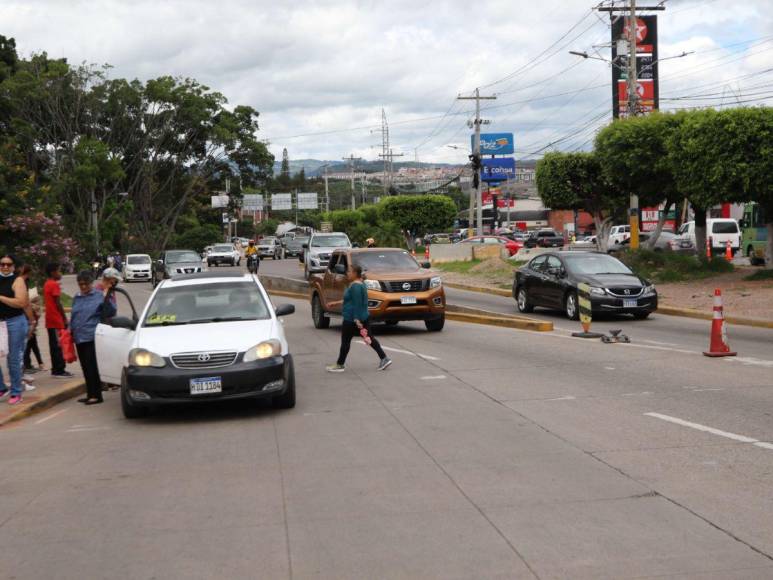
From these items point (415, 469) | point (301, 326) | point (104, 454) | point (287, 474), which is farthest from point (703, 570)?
point (301, 326)

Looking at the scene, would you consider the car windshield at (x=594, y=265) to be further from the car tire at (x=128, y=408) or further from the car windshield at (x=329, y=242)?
the car windshield at (x=329, y=242)

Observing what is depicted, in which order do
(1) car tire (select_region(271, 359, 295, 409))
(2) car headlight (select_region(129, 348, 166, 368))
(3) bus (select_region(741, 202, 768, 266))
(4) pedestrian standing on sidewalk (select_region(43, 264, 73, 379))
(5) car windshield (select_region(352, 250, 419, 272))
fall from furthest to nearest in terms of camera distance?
(3) bus (select_region(741, 202, 768, 266)) < (5) car windshield (select_region(352, 250, 419, 272)) < (4) pedestrian standing on sidewalk (select_region(43, 264, 73, 379)) < (1) car tire (select_region(271, 359, 295, 409)) < (2) car headlight (select_region(129, 348, 166, 368))

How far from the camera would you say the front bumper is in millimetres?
10367

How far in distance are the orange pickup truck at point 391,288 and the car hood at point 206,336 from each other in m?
7.07

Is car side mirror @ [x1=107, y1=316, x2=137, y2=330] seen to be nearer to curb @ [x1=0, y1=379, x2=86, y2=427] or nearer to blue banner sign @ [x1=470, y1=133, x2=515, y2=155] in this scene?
curb @ [x1=0, y1=379, x2=86, y2=427]

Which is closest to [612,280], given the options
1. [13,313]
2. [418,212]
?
[13,313]

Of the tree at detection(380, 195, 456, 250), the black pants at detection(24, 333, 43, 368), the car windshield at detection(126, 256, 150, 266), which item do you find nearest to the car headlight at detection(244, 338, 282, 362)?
the black pants at detection(24, 333, 43, 368)

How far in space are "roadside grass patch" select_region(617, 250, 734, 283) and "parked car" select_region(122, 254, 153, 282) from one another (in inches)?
1089

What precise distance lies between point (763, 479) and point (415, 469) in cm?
268

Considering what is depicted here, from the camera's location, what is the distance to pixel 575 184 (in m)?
44.9

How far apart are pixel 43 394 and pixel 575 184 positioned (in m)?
35.3

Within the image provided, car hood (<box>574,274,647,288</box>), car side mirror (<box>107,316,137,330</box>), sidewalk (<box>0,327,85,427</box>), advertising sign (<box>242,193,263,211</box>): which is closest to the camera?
car side mirror (<box>107,316,137,330</box>)

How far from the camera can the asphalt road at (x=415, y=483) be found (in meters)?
5.70

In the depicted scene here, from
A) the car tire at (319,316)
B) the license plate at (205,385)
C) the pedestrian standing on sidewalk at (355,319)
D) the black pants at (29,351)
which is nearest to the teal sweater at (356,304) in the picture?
the pedestrian standing on sidewalk at (355,319)
